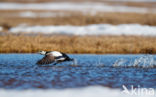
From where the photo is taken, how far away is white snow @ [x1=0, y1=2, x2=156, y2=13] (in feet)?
163

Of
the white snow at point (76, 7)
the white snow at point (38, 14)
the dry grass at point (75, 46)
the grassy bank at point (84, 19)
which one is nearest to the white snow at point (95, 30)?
the grassy bank at point (84, 19)

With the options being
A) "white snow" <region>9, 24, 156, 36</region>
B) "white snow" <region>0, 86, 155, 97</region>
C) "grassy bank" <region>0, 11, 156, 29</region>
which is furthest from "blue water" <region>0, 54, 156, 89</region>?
"grassy bank" <region>0, 11, 156, 29</region>

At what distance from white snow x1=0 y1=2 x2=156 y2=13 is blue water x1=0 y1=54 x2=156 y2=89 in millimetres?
31984

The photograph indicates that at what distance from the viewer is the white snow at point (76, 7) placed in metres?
49.8

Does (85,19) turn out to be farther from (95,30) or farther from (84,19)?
(95,30)

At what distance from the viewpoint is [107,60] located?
1800 cm

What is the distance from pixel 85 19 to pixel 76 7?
9283mm

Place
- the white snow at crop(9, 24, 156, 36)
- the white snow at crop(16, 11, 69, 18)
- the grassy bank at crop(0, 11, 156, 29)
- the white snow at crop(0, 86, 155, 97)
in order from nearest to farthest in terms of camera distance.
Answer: the white snow at crop(0, 86, 155, 97), the white snow at crop(9, 24, 156, 36), the grassy bank at crop(0, 11, 156, 29), the white snow at crop(16, 11, 69, 18)

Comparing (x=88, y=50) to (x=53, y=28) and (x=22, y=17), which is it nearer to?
(x=53, y=28)

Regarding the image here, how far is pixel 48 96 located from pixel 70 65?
6180 mm

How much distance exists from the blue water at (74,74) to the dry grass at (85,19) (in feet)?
78.8

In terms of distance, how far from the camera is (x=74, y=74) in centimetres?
1420

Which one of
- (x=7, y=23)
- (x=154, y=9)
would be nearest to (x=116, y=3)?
(x=154, y=9)

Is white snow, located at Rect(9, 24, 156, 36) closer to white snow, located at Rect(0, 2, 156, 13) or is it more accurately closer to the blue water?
white snow, located at Rect(0, 2, 156, 13)
